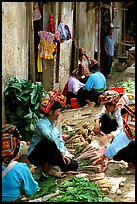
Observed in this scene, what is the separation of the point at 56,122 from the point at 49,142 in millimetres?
377

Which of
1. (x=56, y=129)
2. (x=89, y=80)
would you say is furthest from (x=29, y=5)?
(x=56, y=129)

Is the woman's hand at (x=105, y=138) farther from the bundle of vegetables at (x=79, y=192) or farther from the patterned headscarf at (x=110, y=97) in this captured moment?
the bundle of vegetables at (x=79, y=192)

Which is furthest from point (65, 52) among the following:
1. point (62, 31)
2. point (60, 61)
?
point (62, 31)

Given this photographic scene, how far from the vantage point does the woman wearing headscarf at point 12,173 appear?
168 inches

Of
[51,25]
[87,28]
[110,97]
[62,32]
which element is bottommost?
[110,97]

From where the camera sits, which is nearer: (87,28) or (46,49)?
(46,49)

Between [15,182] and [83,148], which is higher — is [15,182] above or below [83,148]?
above

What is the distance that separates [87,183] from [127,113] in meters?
1.17

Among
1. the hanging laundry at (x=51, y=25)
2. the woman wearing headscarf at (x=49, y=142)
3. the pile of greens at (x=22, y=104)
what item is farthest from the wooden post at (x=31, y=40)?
the woman wearing headscarf at (x=49, y=142)

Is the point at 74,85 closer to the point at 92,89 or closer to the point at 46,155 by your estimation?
the point at 92,89

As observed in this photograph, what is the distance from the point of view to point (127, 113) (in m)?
5.59

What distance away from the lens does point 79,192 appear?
4594 millimetres

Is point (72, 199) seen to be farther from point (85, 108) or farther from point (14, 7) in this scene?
point (85, 108)

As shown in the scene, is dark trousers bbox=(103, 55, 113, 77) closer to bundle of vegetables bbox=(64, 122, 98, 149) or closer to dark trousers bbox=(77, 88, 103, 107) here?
dark trousers bbox=(77, 88, 103, 107)
